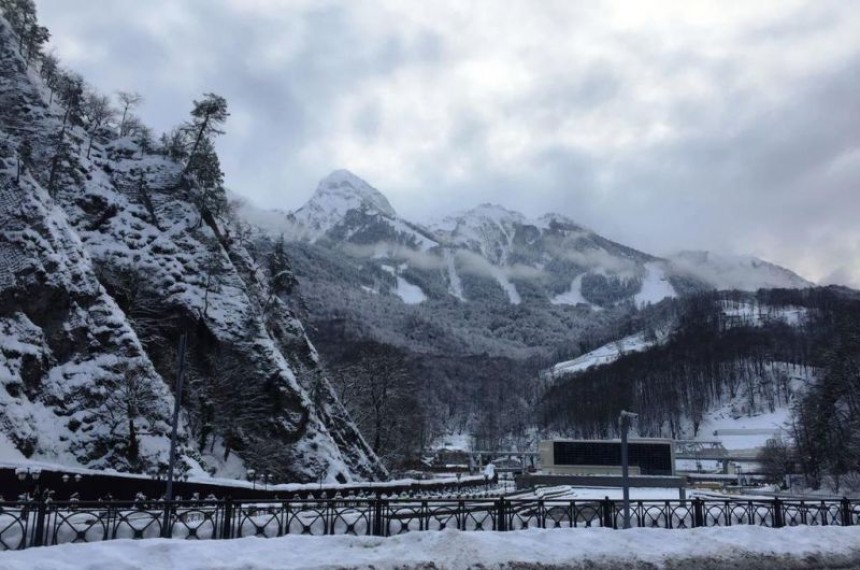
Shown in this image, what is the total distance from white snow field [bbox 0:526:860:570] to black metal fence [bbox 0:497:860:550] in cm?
311

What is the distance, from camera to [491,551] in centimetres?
1906

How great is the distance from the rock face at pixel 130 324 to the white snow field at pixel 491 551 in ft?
84.3

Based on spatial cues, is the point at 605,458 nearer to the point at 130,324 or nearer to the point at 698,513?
the point at 130,324

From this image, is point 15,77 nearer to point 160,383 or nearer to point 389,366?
point 160,383

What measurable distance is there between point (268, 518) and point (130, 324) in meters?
35.7

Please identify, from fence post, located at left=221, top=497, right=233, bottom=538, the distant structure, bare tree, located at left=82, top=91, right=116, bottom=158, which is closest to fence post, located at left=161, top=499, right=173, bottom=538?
fence post, located at left=221, top=497, right=233, bottom=538

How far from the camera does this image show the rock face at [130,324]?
41.5 metres

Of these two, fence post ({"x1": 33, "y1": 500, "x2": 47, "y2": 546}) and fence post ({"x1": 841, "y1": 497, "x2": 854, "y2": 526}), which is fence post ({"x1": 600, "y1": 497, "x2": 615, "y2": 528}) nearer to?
fence post ({"x1": 841, "y1": 497, "x2": 854, "y2": 526})

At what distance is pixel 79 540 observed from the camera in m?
18.8

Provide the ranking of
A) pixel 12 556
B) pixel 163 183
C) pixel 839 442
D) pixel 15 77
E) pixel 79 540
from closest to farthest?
pixel 12 556, pixel 79 540, pixel 15 77, pixel 163 183, pixel 839 442

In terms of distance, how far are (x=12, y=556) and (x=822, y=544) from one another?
2570 cm

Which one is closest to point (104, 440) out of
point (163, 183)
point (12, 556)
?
point (12, 556)

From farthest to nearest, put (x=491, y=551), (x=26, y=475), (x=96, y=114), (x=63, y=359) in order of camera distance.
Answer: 1. (x=96, y=114)
2. (x=63, y=359)
3. (x=26, y=475)
4. (x=491, y=551)

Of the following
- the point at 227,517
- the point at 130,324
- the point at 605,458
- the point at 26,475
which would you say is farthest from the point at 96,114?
the point at 605,458
